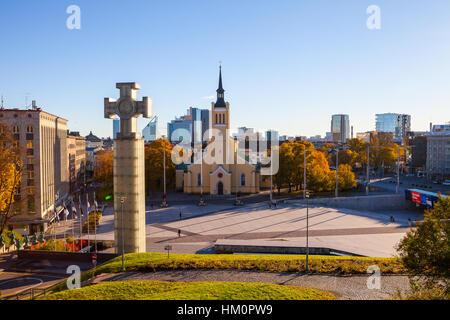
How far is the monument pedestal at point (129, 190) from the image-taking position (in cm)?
2433

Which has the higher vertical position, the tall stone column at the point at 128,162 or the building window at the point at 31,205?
the tall stone column at the point at 128,162

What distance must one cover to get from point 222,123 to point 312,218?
27.4 metres

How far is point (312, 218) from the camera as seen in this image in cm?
4409

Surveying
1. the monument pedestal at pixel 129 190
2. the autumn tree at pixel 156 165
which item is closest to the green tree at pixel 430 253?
the monument pedestal at pixel 129 190

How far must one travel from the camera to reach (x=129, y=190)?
2439 cm

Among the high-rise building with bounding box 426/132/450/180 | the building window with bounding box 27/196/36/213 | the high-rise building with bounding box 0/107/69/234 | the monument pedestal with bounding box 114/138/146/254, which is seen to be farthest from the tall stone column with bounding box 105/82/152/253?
the high-rise building with bounding box 426/132/450/180

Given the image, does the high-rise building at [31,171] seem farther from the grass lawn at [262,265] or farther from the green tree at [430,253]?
the green tree at [430,253]

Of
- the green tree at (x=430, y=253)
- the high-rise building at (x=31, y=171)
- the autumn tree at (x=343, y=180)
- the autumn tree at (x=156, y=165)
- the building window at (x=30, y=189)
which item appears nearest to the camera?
the green tree at (x=430, y=253)

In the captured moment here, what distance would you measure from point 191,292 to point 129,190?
39.5 ft

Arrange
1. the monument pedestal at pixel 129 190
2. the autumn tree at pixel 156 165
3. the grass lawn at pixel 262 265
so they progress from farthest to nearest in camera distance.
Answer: the autumn tree at pixel 156 165 < the monument pedestal at pixel 129 190 < the grass lawn at pixel 262 265

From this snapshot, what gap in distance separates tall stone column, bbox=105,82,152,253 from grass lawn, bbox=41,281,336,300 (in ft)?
26.4

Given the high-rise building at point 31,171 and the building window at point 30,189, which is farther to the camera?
the building window at point 30,189

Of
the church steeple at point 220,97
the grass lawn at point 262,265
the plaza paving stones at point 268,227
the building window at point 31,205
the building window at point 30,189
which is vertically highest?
the church steeple at point 220,97
